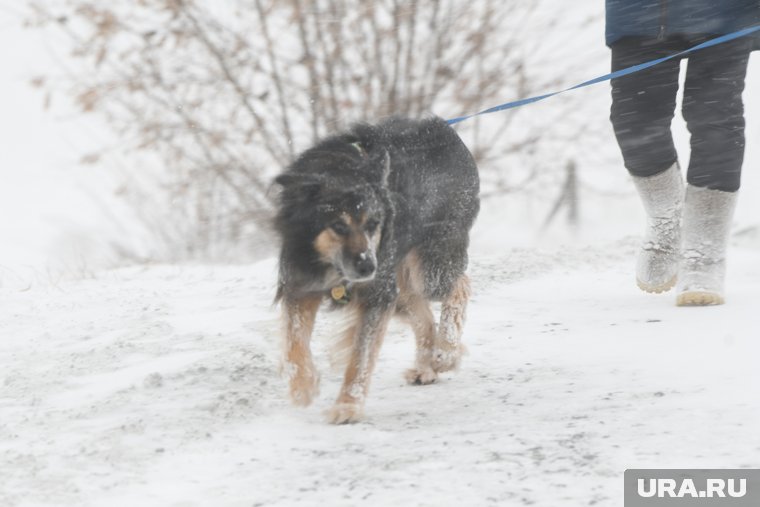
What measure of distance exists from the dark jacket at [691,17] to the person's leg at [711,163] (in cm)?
9

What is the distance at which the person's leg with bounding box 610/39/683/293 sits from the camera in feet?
12.8

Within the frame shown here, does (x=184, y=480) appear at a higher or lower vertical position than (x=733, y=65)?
lower

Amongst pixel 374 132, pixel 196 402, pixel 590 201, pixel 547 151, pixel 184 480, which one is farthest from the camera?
pixel 590 201

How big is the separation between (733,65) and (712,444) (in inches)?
81.6

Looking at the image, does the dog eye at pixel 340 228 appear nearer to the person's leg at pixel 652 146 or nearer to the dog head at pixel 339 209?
the dog head at pixel 339 209

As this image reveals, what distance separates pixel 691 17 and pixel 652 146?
1.88 ft

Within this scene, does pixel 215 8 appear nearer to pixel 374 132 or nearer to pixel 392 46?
pixel 392 46

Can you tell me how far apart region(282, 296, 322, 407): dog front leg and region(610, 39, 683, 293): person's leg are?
68.8 inches

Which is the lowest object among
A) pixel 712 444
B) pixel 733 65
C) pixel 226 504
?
pixel 226 504

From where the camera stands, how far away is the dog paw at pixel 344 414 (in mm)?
2816

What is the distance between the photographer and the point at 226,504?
2109 millimetres

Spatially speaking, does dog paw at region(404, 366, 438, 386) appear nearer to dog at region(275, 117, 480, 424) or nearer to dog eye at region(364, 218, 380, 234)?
dog at region(275, 117, 480, 424)

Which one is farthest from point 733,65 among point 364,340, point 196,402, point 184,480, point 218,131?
point 218,131

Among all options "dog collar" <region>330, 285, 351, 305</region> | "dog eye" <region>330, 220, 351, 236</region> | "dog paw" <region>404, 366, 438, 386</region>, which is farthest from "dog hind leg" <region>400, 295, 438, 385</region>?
"dog eye" <region>330, 220, 351, 236</region>
